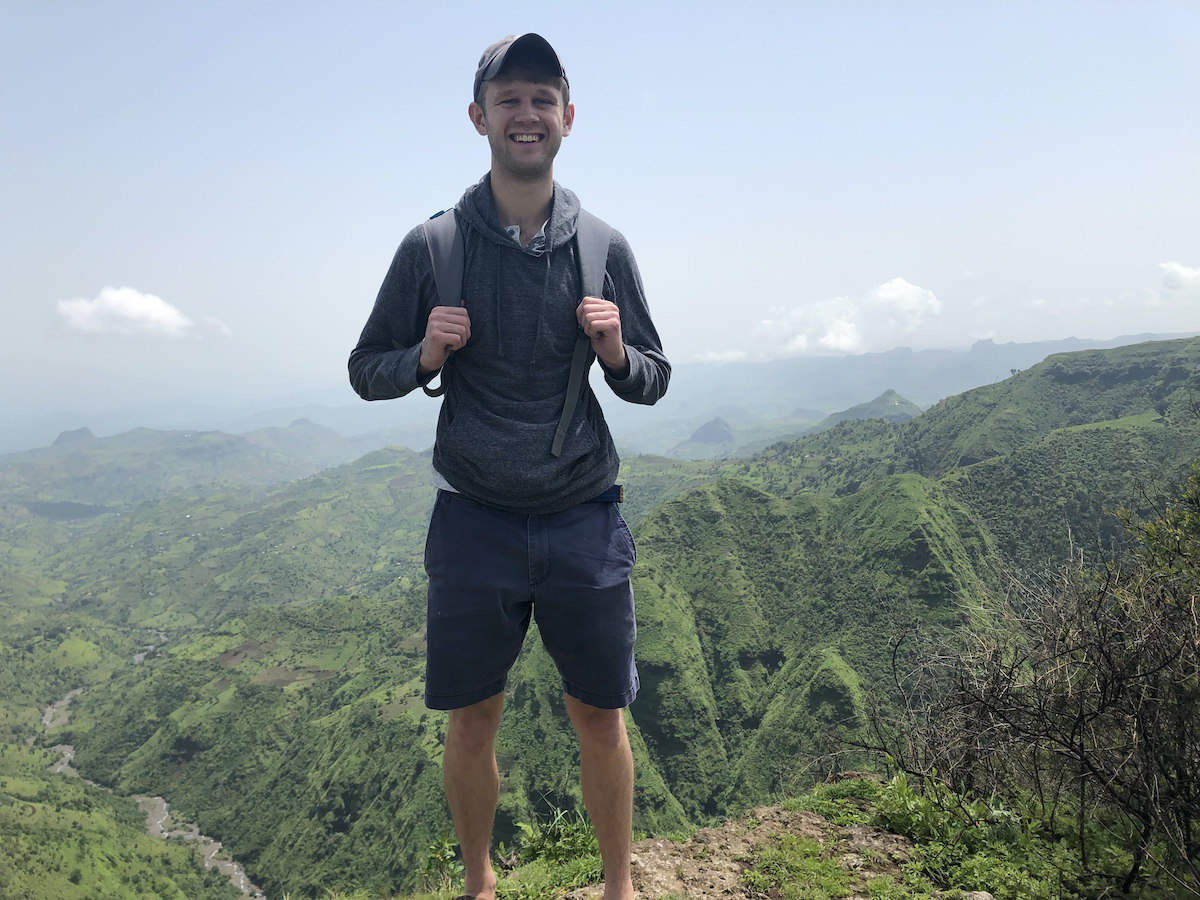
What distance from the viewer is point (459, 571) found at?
81.8 inches

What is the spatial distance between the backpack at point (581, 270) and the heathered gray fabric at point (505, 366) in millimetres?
31

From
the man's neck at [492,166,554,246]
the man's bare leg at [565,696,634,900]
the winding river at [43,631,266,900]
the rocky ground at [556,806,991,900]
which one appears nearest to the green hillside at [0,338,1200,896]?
the winding river at [43,631,266,900]

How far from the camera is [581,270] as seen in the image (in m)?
2.11

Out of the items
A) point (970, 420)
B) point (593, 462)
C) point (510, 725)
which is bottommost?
point (510, 725)

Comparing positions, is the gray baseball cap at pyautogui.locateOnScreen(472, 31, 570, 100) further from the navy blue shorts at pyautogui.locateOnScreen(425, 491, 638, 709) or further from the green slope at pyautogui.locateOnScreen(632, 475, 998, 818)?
the green slope at pyautogui.locateOnScreen(632, 475, 998, 818)

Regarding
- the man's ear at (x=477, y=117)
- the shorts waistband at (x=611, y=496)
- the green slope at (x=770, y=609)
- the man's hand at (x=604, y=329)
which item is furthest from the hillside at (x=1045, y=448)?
the man's ear at (x=477, y=117)

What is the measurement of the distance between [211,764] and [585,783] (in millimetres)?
102554

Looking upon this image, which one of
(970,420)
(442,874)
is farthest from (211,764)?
(970,420)

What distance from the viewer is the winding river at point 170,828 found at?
6147 cm

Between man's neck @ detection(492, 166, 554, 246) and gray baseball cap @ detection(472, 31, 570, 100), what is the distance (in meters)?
0.31

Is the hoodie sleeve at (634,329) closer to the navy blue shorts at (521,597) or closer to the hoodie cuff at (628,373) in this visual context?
the hoodie cuff at (628,373)

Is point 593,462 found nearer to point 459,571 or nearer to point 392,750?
point 459,571

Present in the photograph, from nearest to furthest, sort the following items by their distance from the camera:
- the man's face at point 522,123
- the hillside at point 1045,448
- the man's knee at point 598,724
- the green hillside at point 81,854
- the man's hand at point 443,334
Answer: the man's hand at point 443,334
the man's face at point 522,123
the man's knee at point 598,724
the green hillside at point 81,854
the hillside at point 1045,448

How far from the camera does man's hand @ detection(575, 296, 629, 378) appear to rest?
1.98 meters
